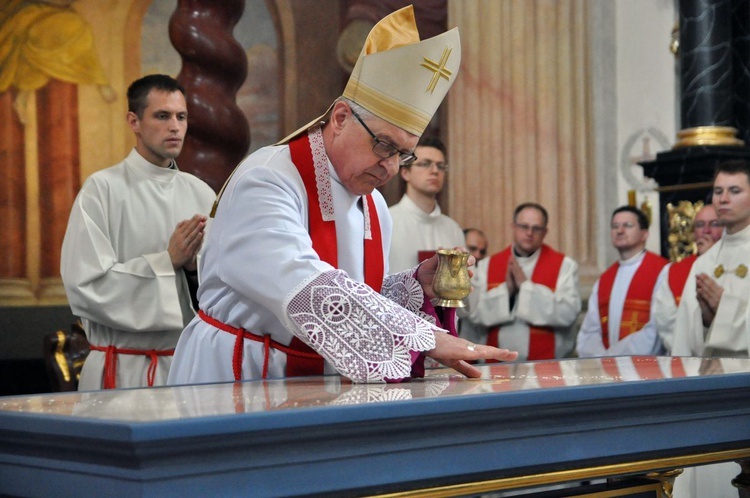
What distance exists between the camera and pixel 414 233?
22.6 ft

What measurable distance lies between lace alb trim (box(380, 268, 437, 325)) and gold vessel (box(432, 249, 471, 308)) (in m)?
0.21

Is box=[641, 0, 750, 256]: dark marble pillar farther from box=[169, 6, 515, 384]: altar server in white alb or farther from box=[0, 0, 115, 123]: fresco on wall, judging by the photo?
box=[169, 6, 515, 384]: altar server in white alb

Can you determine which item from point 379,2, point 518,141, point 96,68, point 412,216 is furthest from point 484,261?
point 96,68

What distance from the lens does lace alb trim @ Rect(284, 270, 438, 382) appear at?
104 inches

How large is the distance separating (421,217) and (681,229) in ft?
7.04

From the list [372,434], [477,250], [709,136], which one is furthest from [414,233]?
[372,434]

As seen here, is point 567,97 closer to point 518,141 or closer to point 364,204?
point 518,141

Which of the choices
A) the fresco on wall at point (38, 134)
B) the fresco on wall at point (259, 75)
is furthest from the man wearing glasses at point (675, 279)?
the fresco on wall at point (38, 134)

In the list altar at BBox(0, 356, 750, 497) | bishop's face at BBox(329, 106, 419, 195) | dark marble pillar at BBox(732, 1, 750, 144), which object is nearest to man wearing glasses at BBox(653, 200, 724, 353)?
dark marble pillar at BBox(732, 1, 750, 144)

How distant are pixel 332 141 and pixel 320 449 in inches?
49.8

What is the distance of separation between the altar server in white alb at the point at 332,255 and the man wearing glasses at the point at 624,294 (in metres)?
4.37

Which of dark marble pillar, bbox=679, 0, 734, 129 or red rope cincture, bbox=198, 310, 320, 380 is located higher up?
dark marble pillar, bbox=679, 0, 734, 129

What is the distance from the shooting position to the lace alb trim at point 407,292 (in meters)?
3.20

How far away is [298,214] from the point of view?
9.82 feet
